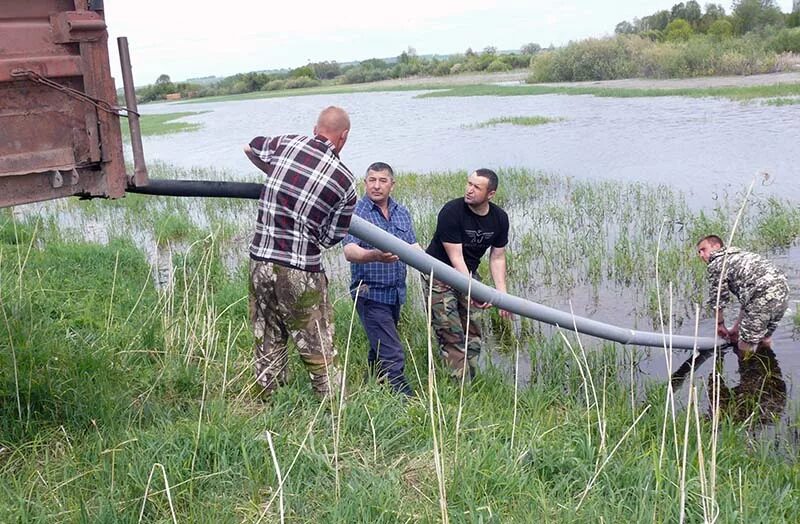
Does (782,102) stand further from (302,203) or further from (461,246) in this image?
(302,203)

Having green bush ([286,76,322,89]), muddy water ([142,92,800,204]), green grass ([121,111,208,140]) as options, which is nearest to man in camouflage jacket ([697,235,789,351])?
muddy water ([142,92,800,204])

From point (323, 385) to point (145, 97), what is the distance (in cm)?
7108

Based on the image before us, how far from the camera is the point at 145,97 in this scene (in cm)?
6919

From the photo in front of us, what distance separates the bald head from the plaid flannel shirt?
41mm

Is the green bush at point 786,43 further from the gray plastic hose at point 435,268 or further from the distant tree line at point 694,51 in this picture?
the gray plastic hose at point 435,268

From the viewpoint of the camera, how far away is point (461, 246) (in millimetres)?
5188

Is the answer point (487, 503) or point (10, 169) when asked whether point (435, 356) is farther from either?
point (10, 169)

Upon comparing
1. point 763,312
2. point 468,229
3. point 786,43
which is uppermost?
point 786,43

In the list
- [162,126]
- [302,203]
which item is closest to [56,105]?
[302,203]

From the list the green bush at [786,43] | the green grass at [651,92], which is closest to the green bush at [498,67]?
the green grass at [651,92]

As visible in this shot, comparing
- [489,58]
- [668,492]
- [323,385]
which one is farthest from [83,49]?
[489,58]

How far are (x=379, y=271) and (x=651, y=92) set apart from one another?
84.5 ft

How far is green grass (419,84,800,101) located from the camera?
22781 mm

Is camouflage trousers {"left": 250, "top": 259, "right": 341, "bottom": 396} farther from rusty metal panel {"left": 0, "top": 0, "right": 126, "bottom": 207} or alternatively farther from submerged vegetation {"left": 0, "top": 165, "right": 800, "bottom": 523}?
rusty metal panel {"left": 0, "top": 0, "right": 126, "bottom": 207}
